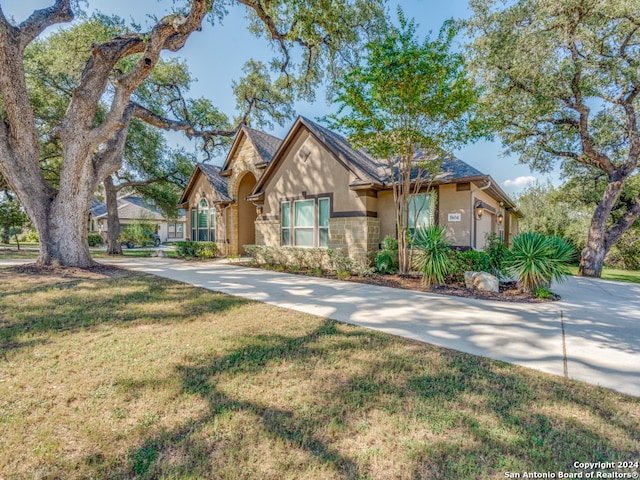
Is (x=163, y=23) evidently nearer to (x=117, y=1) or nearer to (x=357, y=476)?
(x=117, y=1)

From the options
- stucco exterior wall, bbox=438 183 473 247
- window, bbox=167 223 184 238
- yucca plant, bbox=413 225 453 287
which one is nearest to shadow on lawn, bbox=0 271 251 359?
yucca plant, bbox=413 225 453 287

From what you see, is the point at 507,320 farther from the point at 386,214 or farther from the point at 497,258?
the point at 386,214

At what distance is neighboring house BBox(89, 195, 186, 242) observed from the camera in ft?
110

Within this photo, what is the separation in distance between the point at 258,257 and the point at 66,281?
22.5 ft

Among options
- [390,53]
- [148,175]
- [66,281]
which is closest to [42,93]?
[148,175]

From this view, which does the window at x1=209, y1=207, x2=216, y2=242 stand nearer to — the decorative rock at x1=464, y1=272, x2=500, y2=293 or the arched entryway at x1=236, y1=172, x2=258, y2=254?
the arched entryway at x1=236, y1=172, x2=258, y2=254

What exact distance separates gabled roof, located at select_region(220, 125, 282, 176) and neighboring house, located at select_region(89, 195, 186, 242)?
16227 millimetres

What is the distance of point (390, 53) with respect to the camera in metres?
8.34

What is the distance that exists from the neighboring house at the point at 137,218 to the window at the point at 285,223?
21236mm

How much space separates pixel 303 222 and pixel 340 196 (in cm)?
→ 224

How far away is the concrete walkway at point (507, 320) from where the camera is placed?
3.85m

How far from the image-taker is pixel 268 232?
14.3m

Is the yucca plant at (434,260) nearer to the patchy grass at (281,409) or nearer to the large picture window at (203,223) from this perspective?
the patchy grass at (281,409)

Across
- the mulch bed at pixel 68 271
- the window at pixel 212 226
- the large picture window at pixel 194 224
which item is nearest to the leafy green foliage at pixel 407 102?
the mulch bed at pixel 68 271
